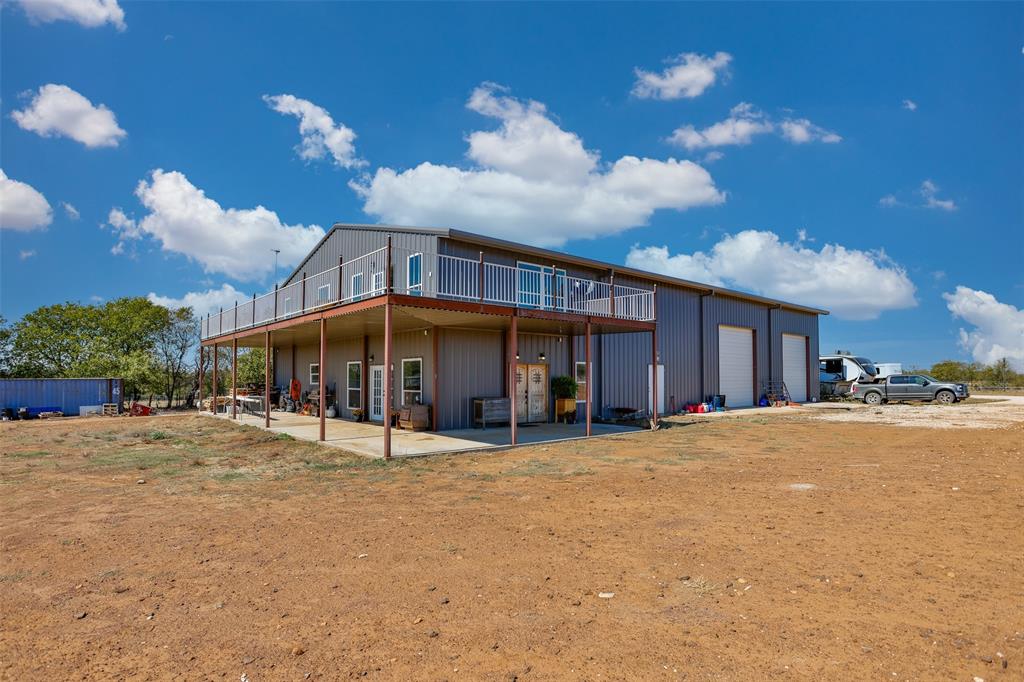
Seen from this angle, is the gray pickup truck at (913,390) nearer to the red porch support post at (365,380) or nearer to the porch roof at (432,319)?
the porch roof at (432,319)

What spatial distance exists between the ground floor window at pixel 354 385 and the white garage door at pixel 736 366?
15.7 metres

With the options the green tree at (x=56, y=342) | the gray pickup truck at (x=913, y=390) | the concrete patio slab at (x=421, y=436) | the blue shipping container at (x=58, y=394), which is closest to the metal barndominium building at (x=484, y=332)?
the concrete patio slab at (x=421, y=436)

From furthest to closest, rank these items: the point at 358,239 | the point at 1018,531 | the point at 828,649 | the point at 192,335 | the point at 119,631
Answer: the point at 192,335 < the point at 358,239 < the point at 1018,531 < the point at 119,631 < the point at 828,649

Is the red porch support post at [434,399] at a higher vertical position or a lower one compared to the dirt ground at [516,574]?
higher

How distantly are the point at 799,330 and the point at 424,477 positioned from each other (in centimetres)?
2771

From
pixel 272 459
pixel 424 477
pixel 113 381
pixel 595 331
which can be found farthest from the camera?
pixel 113 381

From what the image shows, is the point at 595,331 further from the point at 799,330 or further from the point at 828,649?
the point at 799,330

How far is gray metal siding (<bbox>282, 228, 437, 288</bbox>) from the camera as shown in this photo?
16.5 m

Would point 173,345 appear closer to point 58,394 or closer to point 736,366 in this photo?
point 58,394

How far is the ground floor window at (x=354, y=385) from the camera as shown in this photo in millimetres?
19691

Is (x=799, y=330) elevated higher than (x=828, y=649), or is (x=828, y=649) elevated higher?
(x=799, y=330)

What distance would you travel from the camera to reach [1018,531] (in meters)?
5.73

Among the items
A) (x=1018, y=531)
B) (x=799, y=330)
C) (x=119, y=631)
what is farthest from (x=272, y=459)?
(x=799, y=330)

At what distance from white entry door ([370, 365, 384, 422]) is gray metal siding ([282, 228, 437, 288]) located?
305cm
